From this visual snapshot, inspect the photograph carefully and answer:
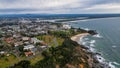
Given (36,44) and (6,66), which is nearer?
(6,66)

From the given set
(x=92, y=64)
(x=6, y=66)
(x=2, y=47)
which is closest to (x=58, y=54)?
(x=92, y=64)

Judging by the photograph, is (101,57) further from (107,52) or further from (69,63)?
(69,63)

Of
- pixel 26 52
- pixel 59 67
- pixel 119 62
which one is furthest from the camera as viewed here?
pixel 26 52

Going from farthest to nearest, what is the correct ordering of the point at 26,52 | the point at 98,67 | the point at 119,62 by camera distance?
the point at 26,52, the point at 119,62, the point at 98,67

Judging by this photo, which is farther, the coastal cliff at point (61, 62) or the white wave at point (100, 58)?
the white wave at point (100, 58)

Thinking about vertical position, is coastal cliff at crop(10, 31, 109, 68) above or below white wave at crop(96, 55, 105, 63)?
above

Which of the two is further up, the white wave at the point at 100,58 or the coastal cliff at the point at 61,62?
the coastal cliff at the point at 61,62

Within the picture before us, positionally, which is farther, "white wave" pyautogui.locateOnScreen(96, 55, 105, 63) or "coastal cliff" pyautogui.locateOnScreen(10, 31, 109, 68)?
"white wave" pyautogui.locateOnScreen(96, 55, 105, 63)

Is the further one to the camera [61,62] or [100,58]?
[100,58]

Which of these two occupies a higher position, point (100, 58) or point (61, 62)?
point (61, 62)
